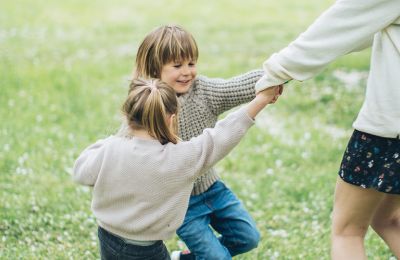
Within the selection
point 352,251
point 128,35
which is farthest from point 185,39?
point 128,35

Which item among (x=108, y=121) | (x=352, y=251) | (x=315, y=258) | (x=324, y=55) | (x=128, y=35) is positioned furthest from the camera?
(x=128, y=35)

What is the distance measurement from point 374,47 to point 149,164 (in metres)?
1.17

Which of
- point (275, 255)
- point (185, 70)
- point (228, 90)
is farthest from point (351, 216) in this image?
point (275, 255)

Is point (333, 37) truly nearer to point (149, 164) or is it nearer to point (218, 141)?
point (218, 141)

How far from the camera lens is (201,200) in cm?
416

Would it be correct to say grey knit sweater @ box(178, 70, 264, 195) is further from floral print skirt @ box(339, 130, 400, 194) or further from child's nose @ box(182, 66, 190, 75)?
floral print skirt @ box(339, 130, 400, 194)

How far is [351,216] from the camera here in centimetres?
366

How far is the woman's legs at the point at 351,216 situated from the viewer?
140 inches

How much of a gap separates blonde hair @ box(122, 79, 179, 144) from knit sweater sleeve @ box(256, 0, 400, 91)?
0.53m

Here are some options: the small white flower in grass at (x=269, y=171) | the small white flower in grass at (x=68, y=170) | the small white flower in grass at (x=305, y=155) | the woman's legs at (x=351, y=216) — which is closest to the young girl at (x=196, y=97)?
the woman's legs at (x=351, y=216)

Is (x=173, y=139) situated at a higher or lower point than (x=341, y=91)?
higher

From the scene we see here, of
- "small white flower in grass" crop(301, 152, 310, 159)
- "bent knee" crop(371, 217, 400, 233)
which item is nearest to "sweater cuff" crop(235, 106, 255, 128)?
"bent knee" crop(371, 217, 400, 233)

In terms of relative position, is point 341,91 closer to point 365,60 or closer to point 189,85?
point 365,60

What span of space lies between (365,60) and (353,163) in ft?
27.7
